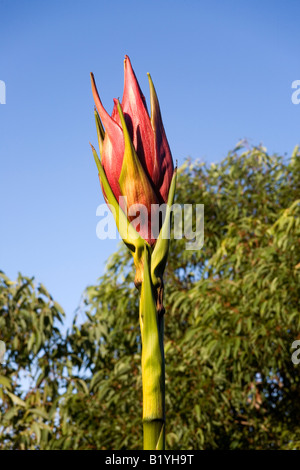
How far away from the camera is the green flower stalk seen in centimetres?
43

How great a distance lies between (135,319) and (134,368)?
0.52m

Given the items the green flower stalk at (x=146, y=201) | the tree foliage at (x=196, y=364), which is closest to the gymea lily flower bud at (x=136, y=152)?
the green flower stalk at (x=146, y=201)

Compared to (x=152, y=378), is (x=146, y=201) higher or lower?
higher

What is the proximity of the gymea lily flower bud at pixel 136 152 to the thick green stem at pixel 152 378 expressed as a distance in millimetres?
73

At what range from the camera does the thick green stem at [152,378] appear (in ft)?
1.40

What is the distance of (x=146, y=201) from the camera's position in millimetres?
485

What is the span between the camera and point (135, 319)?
439cm

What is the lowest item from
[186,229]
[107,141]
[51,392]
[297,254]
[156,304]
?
[156,304]

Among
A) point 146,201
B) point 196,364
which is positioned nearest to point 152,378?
point 146,201

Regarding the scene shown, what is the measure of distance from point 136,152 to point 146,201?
47 millimetres

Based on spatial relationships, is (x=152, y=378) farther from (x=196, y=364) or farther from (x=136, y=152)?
(x=196, y=364)

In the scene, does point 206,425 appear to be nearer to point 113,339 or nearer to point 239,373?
point 239,373

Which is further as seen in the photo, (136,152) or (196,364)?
(196,364)
